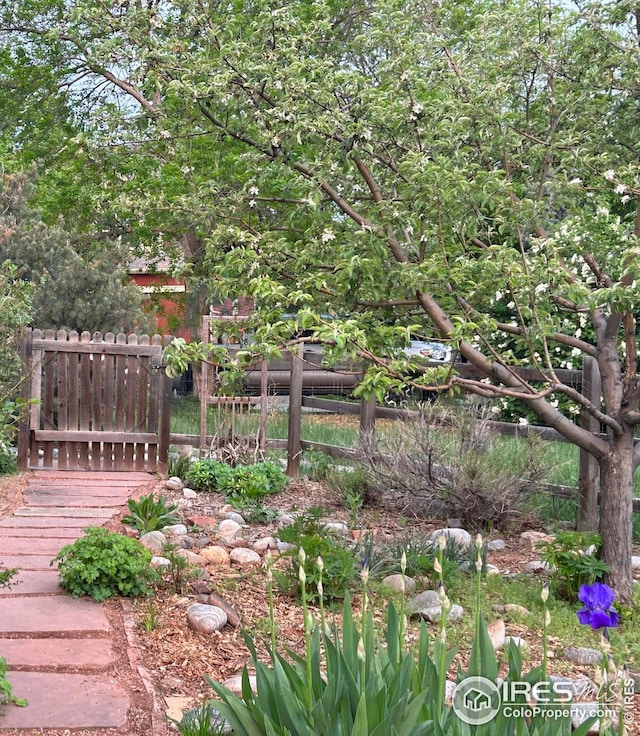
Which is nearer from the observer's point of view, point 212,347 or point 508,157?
point 212,347

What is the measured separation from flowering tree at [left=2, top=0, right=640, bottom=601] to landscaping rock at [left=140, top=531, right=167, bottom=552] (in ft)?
6.16

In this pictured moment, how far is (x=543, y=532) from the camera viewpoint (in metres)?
6.57

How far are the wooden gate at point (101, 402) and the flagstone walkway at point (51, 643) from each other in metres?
2.38

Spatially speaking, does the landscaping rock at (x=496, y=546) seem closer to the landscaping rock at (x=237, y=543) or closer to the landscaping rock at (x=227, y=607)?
the landscaping rock at (x=237, y=543)

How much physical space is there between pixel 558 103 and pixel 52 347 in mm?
5842

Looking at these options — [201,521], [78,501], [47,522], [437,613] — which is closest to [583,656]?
[437,613]

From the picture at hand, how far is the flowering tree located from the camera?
14.1 feet

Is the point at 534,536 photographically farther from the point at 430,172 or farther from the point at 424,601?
→ the point at 430,172

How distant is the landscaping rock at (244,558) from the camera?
5.34 meters

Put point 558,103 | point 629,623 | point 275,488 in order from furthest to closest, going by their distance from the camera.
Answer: point 275,488 < point 558,103 < point 629,623

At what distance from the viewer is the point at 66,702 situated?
298 centimetres

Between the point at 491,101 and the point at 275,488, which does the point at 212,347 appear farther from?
the point at 275,488

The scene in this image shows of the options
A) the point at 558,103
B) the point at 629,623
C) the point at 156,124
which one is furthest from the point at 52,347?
the point at 629,623

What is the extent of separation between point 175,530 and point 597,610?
4507mm
